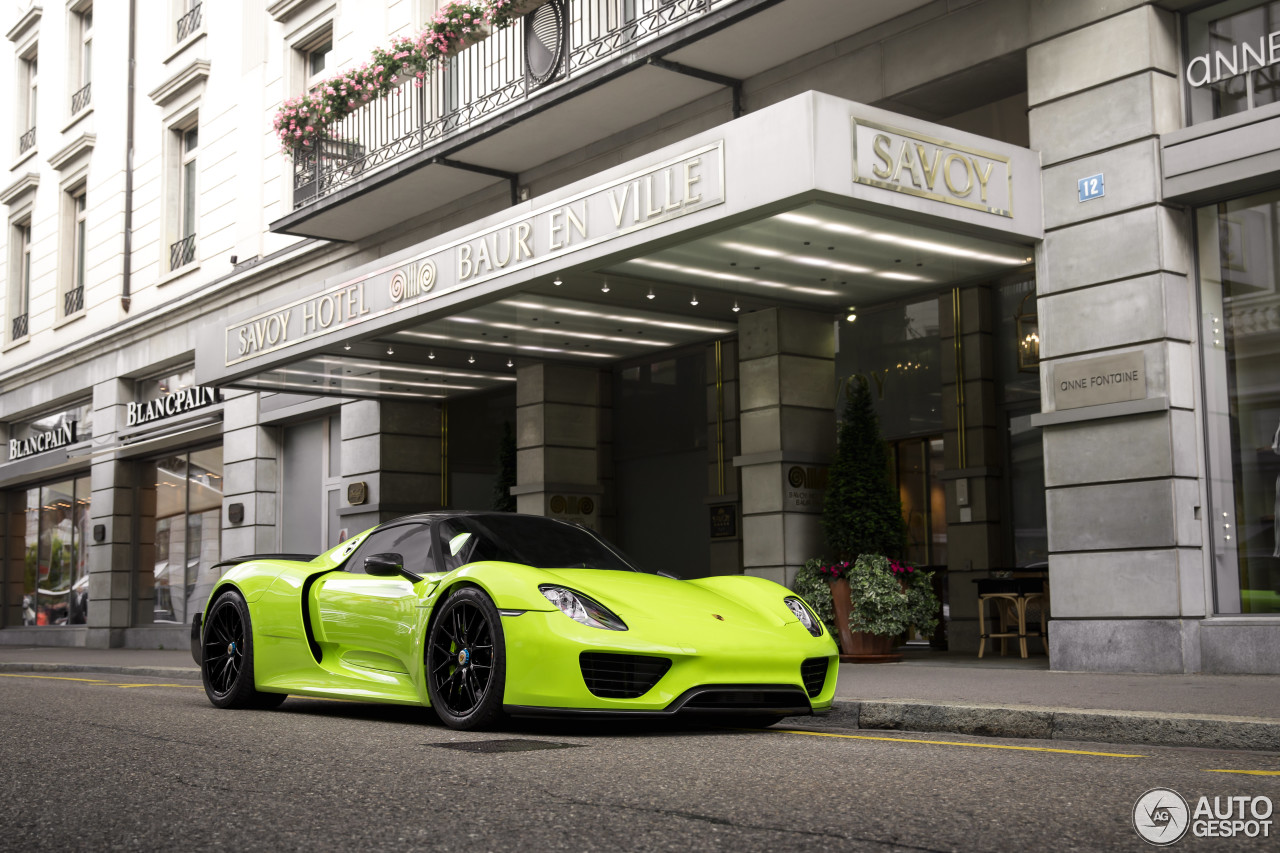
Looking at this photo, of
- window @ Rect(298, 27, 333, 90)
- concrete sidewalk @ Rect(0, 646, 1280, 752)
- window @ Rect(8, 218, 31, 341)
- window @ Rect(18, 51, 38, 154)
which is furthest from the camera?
window @ Rect(18, 51, 38, 154)

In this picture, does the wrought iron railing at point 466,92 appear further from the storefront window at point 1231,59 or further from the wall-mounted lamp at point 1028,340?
the wall-mounted lamp at point 1028,340

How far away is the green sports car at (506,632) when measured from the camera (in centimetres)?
627

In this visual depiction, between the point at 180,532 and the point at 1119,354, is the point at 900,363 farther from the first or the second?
the point at 180,532

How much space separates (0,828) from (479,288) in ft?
32.3

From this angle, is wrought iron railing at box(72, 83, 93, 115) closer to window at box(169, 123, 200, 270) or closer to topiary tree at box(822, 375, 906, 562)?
window at box(169, 123, 200, 270)

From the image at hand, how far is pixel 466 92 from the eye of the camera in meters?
16.6

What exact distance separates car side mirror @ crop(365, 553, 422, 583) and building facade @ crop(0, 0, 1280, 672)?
Answer: 4495 millimetres

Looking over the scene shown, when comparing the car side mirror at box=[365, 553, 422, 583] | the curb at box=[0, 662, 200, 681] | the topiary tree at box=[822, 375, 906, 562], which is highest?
the topiary tree at box=[822, 375, 906, 562]

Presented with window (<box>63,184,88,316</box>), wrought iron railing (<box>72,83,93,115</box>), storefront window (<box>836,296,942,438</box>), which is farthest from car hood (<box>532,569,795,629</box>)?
wrought iron railing (<box>72,83,93,115</box>)

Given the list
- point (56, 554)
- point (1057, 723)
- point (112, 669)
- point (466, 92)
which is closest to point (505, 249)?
point (466, 92)

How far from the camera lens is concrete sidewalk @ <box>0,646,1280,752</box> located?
6199 mm

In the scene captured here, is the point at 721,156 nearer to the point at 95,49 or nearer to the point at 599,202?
the point at 599,202

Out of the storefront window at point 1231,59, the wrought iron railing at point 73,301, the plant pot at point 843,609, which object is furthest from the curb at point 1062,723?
the wrought iron railing at point 73,301

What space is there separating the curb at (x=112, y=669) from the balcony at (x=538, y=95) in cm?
676
